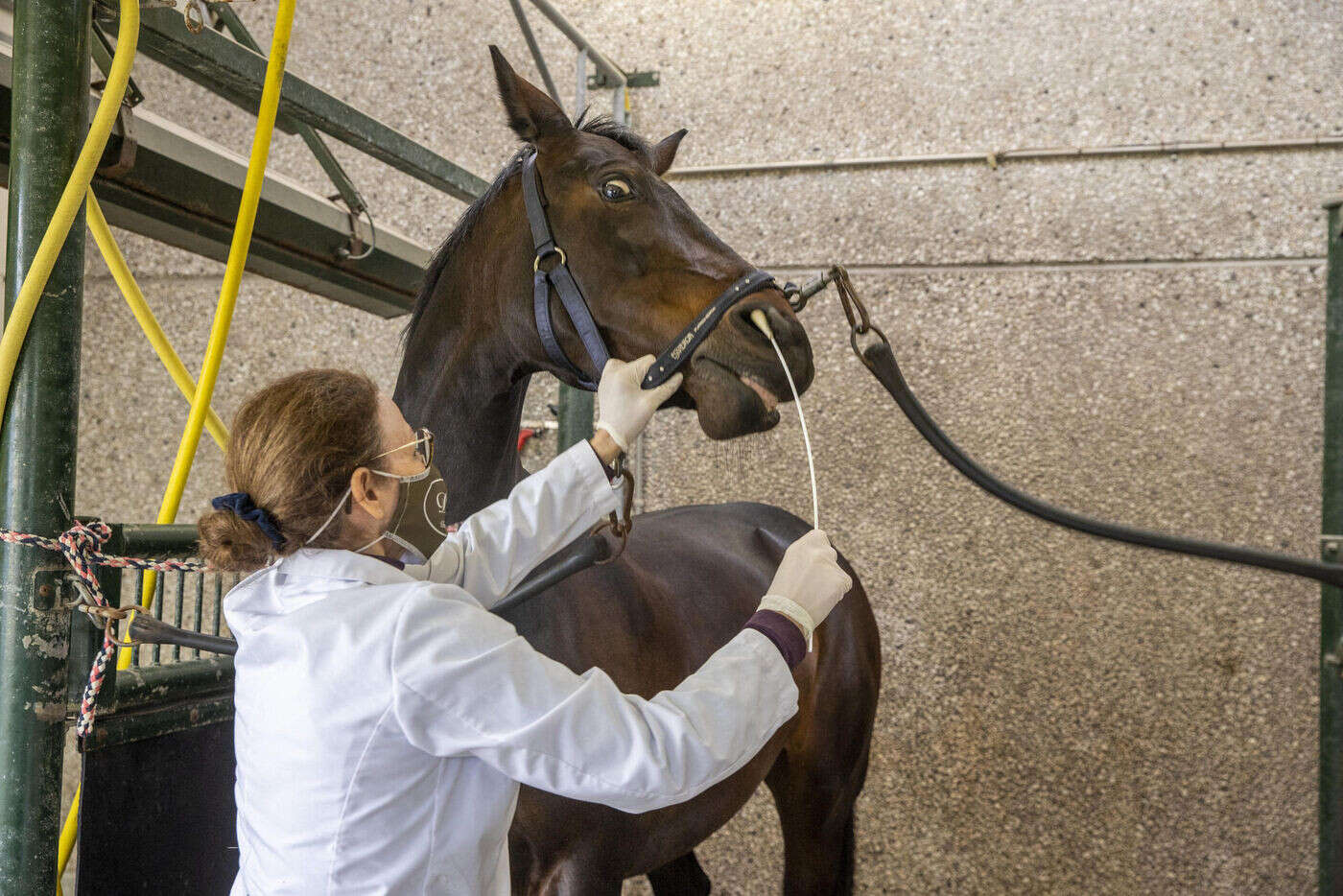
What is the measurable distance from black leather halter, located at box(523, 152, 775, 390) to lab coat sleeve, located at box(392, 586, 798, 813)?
531 millimetres

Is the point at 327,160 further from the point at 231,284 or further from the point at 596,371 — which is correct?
the point at 596,371

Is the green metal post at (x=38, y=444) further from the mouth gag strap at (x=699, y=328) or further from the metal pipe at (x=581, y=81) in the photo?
the metal pipe at (x=581, y=81)

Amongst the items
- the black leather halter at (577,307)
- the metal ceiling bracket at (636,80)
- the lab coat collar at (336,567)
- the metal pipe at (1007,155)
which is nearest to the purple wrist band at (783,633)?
the lab coat collar at (336,567)

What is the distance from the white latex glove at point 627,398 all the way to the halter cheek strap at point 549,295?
70mm

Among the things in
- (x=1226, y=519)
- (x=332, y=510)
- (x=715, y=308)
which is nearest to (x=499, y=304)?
(x=715, y=308)

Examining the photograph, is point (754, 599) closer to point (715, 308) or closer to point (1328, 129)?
point (715, 308)

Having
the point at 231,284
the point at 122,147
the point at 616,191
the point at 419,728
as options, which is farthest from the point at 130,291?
the point at 419,728

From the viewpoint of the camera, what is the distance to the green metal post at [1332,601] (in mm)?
1935

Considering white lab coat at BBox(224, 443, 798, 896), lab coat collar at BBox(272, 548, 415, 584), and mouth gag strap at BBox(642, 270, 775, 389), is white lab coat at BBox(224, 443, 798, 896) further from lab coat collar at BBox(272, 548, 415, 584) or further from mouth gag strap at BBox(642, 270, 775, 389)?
mouth gag strap at BBox(642, 270, 775, 389)

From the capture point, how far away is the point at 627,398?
1.25 m

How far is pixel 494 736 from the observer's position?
763 millimetres

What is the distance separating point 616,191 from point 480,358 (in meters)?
0.34

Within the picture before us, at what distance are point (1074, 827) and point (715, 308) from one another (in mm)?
2395

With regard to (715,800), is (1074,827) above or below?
below
